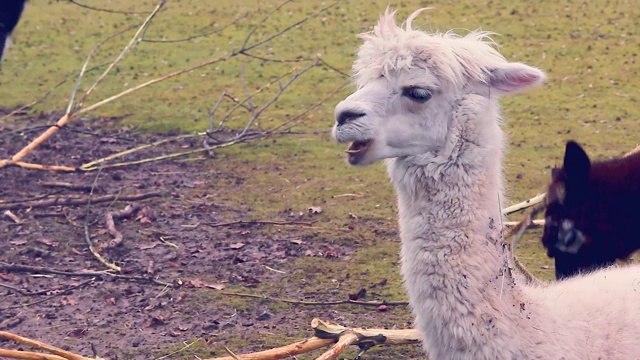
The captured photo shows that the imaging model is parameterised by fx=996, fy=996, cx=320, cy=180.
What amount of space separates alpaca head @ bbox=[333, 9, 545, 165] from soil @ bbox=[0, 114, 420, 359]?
2.15 meters

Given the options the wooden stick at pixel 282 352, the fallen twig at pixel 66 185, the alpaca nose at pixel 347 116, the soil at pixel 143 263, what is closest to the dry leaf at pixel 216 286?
the soil at pixel 143 263

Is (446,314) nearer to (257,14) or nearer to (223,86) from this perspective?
(223,86)

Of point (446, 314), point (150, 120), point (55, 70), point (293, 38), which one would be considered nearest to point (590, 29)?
point (293, 38)

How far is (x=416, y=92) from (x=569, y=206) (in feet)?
6.39

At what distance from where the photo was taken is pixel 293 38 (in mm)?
13969

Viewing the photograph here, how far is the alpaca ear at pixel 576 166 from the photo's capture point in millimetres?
5598

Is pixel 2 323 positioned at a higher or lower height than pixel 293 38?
lower

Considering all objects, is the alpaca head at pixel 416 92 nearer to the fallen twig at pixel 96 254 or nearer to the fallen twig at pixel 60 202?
the fallen twig at pixel 96 254

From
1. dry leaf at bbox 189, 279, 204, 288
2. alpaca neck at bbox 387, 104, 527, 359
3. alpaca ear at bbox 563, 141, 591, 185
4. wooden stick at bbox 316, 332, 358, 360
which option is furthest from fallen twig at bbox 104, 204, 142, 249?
alpaca neck at bbox 387, 104, 527, 359

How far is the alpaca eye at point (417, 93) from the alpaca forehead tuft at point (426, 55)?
8 cm

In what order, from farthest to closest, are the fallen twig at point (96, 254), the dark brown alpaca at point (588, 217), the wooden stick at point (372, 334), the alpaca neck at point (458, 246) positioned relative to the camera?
1. the fallen twig at point (96, 254)
2. the dark brown alpaca at point (588, 217)
3. the wooden stick at point (372, 334)
4. the alpaca neck at point (458, 246)

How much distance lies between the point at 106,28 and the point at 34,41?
112 cm

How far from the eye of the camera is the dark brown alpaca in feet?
18.3

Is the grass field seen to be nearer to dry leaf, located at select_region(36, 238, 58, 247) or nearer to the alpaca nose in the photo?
dry leaf, located at select_region(36, 238, 58, 247)
